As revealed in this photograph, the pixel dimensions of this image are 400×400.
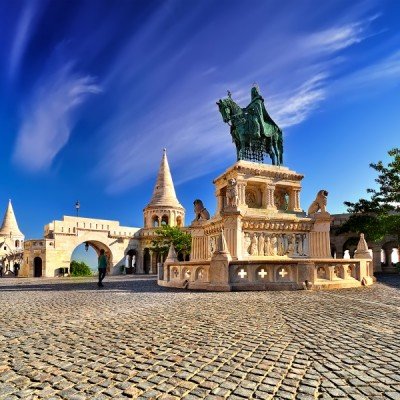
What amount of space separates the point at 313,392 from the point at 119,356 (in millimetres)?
1935

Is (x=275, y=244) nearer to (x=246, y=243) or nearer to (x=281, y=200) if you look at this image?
(x=246, y=243)

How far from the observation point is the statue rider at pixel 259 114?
17.5m

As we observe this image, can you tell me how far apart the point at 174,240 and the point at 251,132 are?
79.8 ft

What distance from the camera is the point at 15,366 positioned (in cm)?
342

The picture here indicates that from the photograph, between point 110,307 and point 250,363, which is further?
point 110,307

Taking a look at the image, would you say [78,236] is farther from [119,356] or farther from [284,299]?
[119,356]

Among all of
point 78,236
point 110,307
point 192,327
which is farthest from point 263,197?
point 78,236

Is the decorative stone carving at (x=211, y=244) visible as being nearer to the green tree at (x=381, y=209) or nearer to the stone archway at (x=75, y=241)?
the green tree at (x=381, y=209)

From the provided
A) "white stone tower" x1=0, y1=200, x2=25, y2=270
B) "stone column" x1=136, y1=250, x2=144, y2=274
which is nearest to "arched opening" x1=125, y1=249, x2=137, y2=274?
"stone column" x1=136, y1=250, x2=144, y2=274

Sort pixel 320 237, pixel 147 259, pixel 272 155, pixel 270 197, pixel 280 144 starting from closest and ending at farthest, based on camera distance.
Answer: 1. pixel 320 237
2. pixel 270 197
3. pixel 272 155
4. pixel 280 144
5. pixel 147 259

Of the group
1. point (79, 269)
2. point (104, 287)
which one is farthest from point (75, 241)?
point (104, 287)

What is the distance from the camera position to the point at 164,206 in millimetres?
48375

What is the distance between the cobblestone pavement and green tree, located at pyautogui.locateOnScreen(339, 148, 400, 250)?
59.3 ft

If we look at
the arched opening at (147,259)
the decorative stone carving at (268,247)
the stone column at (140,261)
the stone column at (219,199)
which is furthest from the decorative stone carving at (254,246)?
the arched opening at (147,259)
